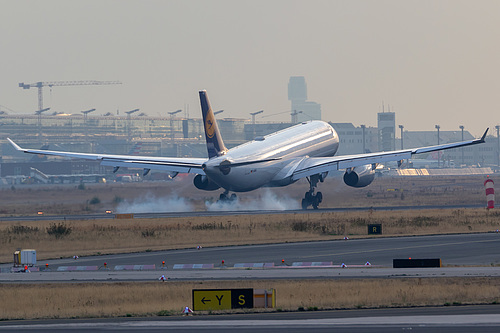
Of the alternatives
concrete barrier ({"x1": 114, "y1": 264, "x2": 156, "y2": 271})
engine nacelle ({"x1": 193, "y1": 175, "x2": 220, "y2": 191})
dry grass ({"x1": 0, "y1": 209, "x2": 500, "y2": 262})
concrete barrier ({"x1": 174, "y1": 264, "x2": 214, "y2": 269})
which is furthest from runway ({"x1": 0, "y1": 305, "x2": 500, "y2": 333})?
engine nacelle ({"x1": 193, "y1": 175, "x2": 220, "y2": 191})

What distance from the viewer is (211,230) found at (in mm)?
61750

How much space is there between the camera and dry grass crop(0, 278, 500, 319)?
31281 mm

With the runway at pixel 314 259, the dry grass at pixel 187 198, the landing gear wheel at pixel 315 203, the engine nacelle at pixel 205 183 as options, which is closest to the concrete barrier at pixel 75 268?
the runway at pixel 314 259

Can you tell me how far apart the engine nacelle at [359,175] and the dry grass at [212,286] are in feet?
161

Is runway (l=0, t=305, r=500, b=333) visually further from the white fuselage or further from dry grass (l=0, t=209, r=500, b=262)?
the white fuselage

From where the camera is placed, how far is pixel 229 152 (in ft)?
260

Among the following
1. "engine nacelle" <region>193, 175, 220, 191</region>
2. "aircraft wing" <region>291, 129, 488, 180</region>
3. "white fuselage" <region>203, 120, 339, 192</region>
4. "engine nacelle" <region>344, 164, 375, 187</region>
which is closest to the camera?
"white fuselage" <region>203, 120, 339, 192</region>

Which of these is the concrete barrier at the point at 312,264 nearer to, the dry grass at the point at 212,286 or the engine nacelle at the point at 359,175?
the dry grass at the point at 212,286

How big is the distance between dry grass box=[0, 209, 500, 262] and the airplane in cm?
780

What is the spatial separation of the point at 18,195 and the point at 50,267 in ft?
231

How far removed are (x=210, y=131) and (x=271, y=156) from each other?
920 cm

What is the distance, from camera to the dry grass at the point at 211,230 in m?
56.3

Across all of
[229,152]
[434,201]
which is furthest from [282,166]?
[434,201]

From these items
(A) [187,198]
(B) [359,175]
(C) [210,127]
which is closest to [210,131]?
(C) [210,127]
